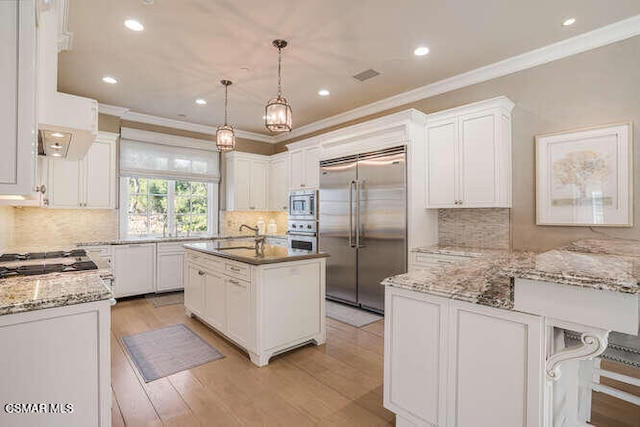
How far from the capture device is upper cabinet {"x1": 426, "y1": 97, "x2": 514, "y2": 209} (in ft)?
11.0

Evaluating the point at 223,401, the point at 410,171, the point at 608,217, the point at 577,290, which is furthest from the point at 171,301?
the point at 608,217

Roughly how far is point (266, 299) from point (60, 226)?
12.4 ft

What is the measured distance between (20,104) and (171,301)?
12.7ft

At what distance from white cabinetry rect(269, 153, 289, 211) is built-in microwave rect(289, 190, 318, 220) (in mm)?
531

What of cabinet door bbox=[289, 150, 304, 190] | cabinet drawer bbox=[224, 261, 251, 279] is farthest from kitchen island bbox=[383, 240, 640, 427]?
cabinet door bbox=[289, 150, 304, 190]

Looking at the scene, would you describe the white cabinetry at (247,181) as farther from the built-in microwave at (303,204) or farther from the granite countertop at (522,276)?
the granite countertop at (522,276)

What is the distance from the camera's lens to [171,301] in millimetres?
4629

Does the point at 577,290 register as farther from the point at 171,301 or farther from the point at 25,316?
the point at 171,301

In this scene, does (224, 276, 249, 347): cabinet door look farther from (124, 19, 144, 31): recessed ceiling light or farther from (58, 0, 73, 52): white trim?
(58, 0, 73, 52): white trim

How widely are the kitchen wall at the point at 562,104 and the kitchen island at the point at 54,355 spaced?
3.72m

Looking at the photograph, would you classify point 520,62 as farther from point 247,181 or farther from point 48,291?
point 247,181

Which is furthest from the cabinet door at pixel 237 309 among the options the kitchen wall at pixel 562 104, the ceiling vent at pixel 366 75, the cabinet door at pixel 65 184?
the cabinet door at pixel 65 184

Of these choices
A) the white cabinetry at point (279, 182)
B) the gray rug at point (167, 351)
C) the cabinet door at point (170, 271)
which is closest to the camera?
the gray rug at point (167, 351)

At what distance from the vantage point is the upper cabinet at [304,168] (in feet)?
16.8
